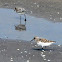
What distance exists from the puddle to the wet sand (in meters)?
0.88

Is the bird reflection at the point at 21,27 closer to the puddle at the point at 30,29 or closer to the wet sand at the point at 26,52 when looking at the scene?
the puddle at the point at 30,29

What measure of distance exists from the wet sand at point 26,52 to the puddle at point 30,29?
2.89 ft

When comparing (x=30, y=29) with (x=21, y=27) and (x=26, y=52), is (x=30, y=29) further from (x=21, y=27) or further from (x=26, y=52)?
(x=26, y=52)

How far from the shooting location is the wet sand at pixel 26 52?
14562 millimetres

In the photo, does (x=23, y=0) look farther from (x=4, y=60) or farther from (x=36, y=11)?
(x=4, y=60)

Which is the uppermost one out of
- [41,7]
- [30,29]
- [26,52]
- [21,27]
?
[26,52]

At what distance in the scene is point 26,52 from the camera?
15461 mm

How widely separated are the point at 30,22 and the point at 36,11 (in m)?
3.45

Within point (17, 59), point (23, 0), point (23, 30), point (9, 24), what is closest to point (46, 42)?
point (17, 59)

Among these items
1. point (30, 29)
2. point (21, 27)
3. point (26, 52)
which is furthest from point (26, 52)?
point (21, 27)

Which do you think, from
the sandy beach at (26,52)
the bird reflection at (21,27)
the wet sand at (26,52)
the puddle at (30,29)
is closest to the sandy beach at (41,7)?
the sandy beach at (26,52)

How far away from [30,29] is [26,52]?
401 centimetres

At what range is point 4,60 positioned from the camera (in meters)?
14.3

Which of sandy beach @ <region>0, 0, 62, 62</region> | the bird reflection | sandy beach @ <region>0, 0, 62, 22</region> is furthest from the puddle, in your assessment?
sandy beach @ <region>0, 0, 62, 22</region>
